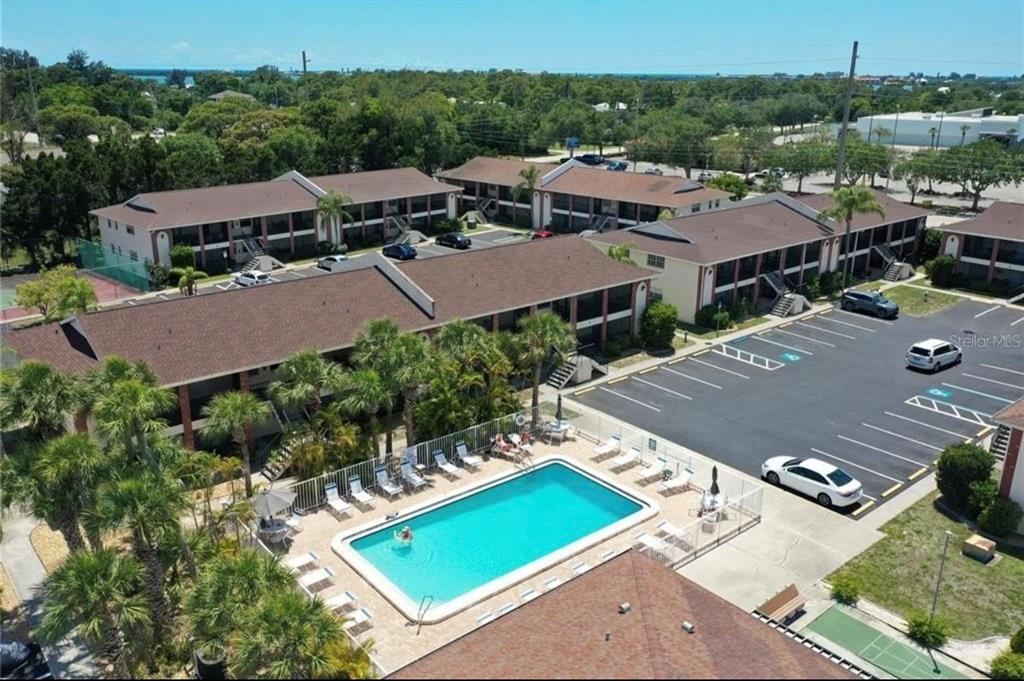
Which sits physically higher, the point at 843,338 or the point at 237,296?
the point at 237,296

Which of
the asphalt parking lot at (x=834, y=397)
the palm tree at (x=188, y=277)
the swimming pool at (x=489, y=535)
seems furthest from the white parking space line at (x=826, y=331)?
the palm tree at (x=188, y=277)

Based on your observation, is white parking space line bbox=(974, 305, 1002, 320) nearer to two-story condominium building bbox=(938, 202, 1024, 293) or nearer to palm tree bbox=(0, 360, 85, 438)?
two-story condominium building bbox=(938, 202, 1024, 293)

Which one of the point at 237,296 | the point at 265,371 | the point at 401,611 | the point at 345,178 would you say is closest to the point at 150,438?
the point at 401,611

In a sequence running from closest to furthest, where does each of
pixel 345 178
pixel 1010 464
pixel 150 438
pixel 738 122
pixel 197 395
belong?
pixel 150 438, pixel 1010 464, pixel 197 395, pixel 345 178, pixel 738 122

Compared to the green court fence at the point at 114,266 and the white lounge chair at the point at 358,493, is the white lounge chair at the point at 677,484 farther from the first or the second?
the green court fence at the point at 114,266

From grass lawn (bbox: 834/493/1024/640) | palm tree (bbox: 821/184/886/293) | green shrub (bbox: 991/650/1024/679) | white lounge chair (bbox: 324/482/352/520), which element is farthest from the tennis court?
palm tree (bbox: 821/184/886/293)

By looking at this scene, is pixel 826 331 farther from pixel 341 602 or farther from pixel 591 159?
pixel 591 159

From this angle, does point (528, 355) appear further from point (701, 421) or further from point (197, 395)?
point (197, 395)
